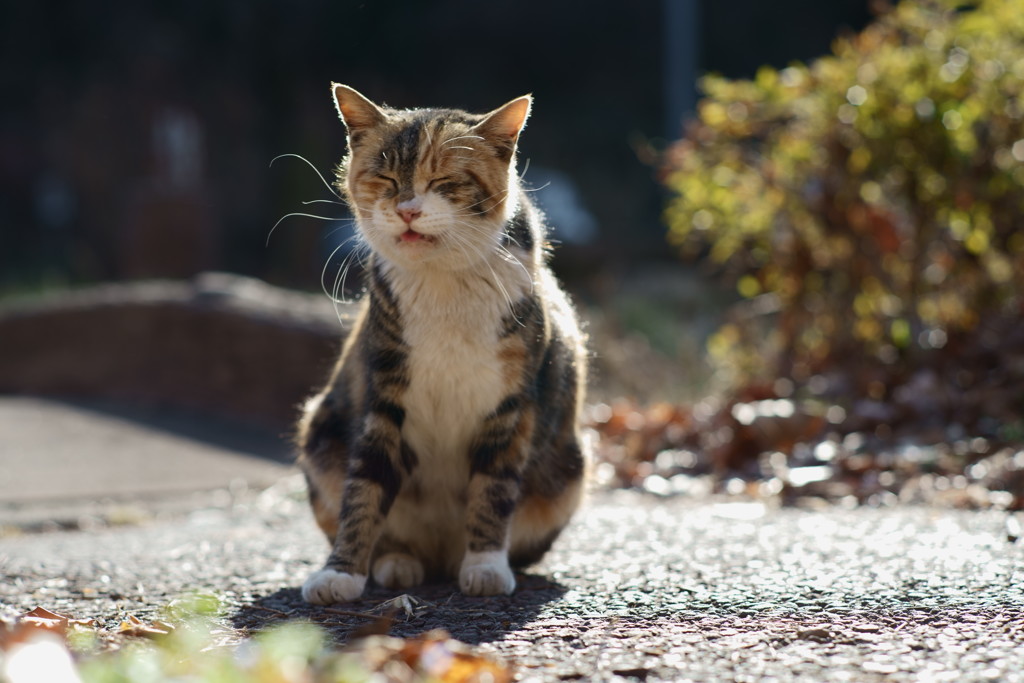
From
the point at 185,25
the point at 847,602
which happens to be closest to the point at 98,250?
the point at 185,25

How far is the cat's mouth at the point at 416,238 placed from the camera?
2.65m

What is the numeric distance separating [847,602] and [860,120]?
358cm

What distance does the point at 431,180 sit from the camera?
271 cm

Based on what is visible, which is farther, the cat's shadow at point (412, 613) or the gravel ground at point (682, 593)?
the cat's shadow at point (412, 613)

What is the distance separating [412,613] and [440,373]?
584 millimetres

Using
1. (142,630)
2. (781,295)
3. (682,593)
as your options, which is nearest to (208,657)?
(142,630)

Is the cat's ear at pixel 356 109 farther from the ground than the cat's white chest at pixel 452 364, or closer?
farther from the ground

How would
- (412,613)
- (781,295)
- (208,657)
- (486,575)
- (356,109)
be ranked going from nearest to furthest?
1. (208,657)
2. (412,613)
3. (486,575)
4. (356,109)
5. (781,295)

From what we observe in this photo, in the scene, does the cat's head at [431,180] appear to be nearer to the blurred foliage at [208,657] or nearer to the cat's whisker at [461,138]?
the cat's whisker at [461,138]

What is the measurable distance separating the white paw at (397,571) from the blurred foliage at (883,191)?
128 inches

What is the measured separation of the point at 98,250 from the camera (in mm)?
14250

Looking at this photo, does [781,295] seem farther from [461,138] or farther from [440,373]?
[440,373]

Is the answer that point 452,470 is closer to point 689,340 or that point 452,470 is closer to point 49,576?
point 49,576

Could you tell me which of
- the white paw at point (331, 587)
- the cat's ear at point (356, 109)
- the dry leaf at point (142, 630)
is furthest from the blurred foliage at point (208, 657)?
the cat's ear at point (356, 109)
